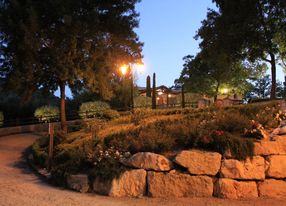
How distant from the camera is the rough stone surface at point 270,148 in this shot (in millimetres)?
8633

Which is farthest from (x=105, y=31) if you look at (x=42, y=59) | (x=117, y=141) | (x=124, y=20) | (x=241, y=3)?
(x=117, y=141)

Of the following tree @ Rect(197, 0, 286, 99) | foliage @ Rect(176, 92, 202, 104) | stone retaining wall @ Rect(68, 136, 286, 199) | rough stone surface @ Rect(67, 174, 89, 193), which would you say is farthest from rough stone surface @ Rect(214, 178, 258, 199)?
foliage @ Rect(176, 92, 202, 104)

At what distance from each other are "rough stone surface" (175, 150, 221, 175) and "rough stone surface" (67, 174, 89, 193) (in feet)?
7.46

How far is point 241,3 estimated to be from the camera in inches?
901

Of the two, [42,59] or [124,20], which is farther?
[124,20]

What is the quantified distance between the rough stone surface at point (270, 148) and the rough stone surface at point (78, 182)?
4.14 metres

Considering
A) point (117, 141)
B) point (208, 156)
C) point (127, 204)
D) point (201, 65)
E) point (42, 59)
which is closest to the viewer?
point (127, 204)

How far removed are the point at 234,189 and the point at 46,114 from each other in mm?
21286

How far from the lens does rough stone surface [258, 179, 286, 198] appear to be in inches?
328

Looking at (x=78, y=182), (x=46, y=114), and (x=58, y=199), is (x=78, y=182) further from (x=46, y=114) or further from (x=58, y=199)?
(x=46, y=114)

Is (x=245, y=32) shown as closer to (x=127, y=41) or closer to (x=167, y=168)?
(x=127, y=41)

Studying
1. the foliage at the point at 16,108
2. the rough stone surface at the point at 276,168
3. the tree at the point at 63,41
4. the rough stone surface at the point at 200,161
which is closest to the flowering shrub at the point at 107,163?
the rough stone surface at the point at 200,161

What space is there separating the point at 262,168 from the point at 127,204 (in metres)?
3.24

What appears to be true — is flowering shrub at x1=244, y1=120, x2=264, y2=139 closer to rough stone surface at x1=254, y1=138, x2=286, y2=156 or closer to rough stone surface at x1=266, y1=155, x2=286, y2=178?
rough stone surface at x1=254, y1=138, x2=286, y2=156
